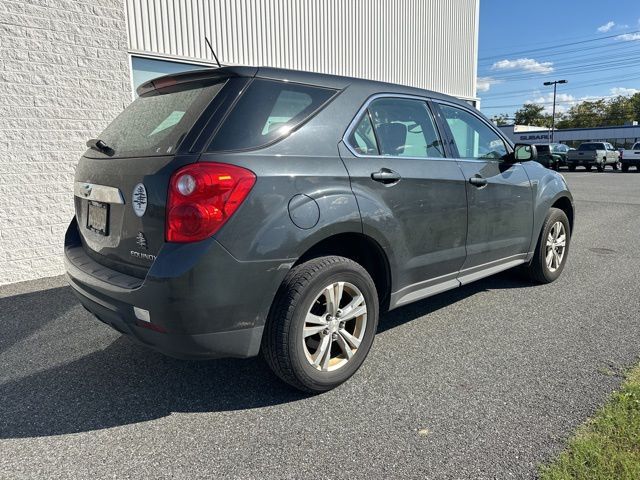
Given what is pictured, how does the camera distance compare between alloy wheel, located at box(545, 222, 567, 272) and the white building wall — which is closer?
alloy wheel, located at box(545, 222, 567, 272)

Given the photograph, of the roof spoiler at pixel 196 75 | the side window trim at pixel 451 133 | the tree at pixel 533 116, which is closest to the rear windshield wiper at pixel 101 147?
the roof spoiler at pixel 196 75

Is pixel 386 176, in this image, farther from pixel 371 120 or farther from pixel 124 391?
pixel 124 391

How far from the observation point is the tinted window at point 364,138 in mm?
2965

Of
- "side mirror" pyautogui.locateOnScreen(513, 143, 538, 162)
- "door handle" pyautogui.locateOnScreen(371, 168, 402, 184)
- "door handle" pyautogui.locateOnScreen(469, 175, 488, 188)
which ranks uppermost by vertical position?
"side mirror" pyautogui.locateOnScreen(513, 143, 538, 162)

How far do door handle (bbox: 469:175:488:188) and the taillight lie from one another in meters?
2.09

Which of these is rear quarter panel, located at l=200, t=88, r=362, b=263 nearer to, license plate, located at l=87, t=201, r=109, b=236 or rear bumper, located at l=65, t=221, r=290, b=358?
rear bumper, located at l=65, t=221, r=290, b=358

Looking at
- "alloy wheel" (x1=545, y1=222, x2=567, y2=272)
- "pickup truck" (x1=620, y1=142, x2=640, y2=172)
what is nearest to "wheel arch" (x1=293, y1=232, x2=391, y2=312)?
"alloy wheel" (x1=545, y1=222, x2=567, y2=272)

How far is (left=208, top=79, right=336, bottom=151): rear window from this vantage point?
8.06 ft

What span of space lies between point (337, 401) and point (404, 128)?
1.88 meters

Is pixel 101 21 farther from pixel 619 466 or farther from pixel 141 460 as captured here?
pixel 619 466

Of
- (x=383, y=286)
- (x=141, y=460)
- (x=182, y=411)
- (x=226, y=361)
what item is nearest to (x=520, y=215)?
(x=383, y=286)

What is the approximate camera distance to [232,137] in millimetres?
2449

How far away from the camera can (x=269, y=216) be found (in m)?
2.44

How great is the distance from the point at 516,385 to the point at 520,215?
1.85m
